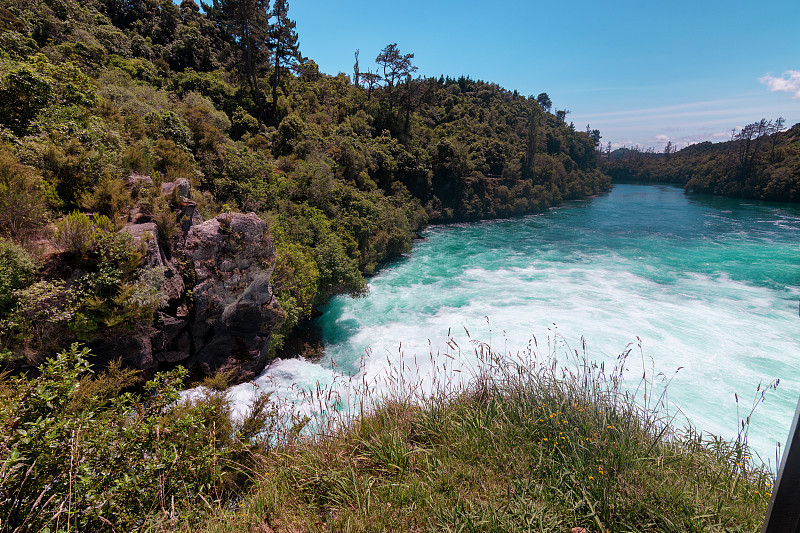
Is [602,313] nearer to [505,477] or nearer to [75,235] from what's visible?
[505,477]

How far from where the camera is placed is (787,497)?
52.8 inches

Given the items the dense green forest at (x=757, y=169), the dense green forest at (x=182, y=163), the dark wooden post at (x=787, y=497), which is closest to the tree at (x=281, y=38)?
the dense green forest at (x=182, y=163)

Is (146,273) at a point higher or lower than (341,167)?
lower

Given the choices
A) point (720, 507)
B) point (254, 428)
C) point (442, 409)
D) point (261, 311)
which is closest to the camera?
point (720, 507)

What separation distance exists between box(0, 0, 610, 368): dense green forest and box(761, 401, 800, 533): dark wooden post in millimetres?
9208

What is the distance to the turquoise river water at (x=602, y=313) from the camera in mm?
10594

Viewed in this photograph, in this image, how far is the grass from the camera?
2387mm

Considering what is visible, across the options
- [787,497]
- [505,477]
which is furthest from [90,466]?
[787,497]

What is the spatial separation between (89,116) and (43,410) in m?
10.4

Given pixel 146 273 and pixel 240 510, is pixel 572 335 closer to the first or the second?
pixel 240 510

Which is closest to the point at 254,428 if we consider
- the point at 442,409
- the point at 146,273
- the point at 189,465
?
the point at 189,465

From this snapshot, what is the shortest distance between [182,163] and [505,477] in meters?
13.9

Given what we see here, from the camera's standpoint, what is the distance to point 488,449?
3.11 metres

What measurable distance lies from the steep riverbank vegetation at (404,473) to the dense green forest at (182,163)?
4.08 metres
